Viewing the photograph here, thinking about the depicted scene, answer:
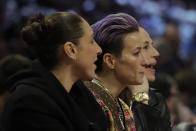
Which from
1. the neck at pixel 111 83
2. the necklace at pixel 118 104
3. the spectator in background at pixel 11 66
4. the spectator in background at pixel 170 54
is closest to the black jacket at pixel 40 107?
the necklace at pixel 118 104

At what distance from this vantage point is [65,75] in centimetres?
318

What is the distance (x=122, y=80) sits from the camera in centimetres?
365

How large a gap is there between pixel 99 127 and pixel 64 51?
1.32 feet

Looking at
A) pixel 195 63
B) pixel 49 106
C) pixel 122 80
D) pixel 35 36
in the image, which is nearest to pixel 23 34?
pixel 35 36

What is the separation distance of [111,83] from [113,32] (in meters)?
0.27

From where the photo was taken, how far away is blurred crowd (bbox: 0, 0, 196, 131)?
5.86 meters

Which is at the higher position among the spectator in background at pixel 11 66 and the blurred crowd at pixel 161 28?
the spectator in background at pixel 11 66

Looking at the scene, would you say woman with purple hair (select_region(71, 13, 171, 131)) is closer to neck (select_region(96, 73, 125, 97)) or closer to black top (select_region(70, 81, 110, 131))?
neck (select_region(96, 73, 125, 97))

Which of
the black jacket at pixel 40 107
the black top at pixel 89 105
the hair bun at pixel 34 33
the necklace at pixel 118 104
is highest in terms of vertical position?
the hair bun at pixel 34 33

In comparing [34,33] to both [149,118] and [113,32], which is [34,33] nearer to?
[113,32]

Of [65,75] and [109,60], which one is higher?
[65,75]

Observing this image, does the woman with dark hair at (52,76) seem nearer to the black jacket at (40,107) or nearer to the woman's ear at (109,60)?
the black jacket at (40,107)

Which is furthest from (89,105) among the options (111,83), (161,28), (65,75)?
(161,28)

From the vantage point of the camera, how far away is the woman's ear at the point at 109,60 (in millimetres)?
3637
